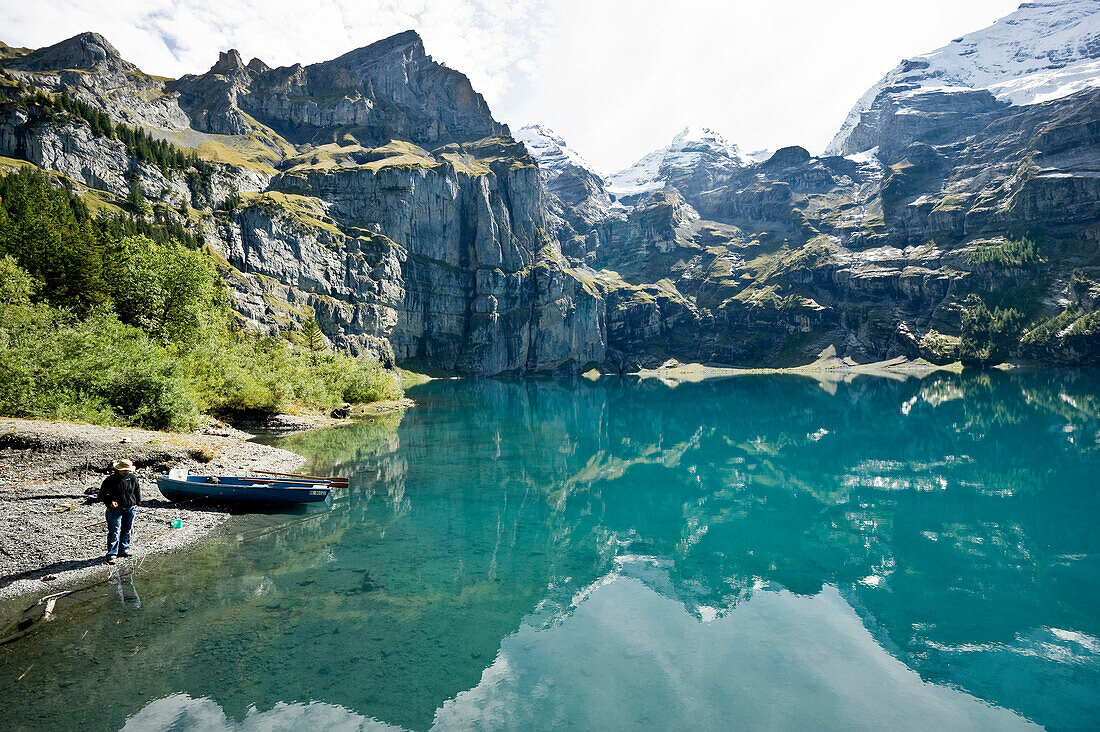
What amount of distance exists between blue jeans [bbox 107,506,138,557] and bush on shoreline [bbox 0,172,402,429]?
18632 mm

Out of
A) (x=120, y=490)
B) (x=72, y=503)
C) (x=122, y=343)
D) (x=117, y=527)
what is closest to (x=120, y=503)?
(x=120, y=490)

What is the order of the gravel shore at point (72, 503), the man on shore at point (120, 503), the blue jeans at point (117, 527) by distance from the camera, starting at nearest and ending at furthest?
the gravel shore at point (72, 503), the man on shore at point (120, 503), the blue jeans at point (117, 527)

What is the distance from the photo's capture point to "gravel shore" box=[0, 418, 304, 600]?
1683 cm

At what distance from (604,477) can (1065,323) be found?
23861 cm

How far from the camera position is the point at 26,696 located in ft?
36.3

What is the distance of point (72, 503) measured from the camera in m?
20.7

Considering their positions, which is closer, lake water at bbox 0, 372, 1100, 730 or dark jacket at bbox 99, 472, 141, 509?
lake water at bbox 0, 372, 1100, 730

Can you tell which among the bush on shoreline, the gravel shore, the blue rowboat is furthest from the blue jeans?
the bush on shoreline

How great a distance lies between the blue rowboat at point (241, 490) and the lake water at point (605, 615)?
147 cm

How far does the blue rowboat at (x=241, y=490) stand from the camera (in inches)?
936

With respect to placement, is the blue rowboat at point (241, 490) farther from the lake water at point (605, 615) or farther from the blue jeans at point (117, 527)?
the blue jeans at point (117, 527)

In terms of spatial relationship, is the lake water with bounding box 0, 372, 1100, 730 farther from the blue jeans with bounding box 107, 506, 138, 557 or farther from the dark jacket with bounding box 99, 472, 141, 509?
the dark jacket with bounding box 99, 472, 141, 509

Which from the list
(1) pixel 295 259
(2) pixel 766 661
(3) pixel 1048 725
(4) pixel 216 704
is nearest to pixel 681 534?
(2) pixel 766 661

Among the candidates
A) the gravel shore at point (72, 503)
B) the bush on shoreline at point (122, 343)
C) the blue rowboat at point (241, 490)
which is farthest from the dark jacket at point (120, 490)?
the bush on shoreline at point (122, 343)
